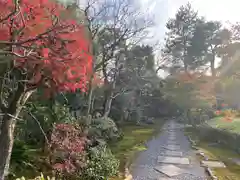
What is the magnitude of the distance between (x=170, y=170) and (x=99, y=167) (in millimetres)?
2784

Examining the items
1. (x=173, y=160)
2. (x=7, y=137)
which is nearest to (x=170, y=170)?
(x=173, y=160)

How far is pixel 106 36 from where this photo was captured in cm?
1650

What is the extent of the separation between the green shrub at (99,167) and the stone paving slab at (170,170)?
1.72m

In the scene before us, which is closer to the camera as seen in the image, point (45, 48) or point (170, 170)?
point (45, 48)

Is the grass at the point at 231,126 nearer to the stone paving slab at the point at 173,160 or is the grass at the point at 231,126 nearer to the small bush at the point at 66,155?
the stone paving slab at the point at 173,160

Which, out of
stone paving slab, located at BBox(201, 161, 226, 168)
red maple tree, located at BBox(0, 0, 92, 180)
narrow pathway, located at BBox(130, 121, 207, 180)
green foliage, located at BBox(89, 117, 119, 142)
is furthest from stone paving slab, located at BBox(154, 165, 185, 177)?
red maple tree, located at BBox(0, 0, 92, 180)

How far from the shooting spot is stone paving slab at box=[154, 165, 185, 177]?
8211 millimetres

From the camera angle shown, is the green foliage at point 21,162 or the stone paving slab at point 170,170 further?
the stone paving slab at point 170,170

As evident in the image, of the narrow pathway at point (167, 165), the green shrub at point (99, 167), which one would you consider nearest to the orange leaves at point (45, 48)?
the green shrub at point (99, 167)

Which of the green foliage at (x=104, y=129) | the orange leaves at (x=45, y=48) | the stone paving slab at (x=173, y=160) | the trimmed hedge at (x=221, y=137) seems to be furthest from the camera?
the trimmed hedge at (x=221, y=137)

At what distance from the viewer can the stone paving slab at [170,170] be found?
26.9ft

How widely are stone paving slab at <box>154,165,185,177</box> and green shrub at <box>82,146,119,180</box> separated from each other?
5.63ft

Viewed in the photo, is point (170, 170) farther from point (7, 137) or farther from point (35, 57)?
→ point (35, 57)

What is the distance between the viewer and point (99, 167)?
6977mm
